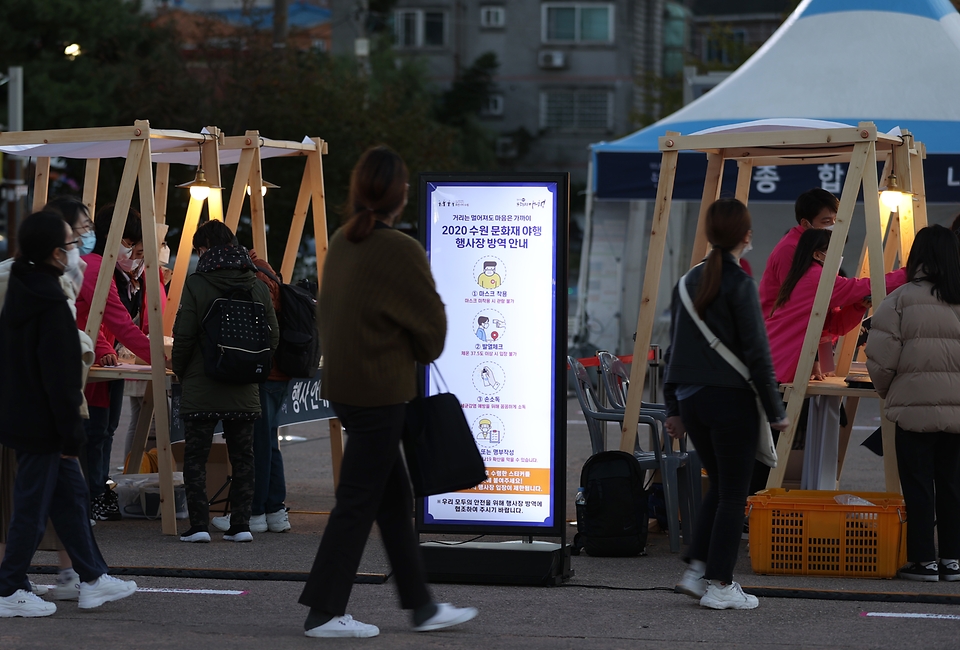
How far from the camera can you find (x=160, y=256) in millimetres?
8359

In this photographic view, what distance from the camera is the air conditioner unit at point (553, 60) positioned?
4938cm

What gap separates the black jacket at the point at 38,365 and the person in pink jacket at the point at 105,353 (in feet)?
7.73

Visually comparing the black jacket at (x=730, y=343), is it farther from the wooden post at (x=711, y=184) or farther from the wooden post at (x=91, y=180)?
the wooden post at (x=91, y=180)

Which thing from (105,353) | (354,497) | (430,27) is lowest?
(354,497)

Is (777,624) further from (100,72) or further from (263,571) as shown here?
(100,72)

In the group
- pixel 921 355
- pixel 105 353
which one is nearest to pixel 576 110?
pixel 105 353

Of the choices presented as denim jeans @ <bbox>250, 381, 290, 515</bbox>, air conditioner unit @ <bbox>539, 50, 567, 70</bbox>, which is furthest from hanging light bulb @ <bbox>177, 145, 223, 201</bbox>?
air conditioner unit @ <bbox>539, 50, 567, 70</bbox>

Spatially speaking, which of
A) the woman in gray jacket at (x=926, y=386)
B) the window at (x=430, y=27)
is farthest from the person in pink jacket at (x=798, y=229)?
the window at (x=430, y=27)

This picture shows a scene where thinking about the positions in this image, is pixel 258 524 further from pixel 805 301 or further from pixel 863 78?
pixel 863 78

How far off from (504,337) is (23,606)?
242cm

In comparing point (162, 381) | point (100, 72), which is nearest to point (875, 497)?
point (162, 381)

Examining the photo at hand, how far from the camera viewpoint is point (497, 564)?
20.2 feet

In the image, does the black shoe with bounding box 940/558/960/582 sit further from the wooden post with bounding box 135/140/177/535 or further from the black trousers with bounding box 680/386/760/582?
the wooden post with bounding box 135/140/177/535

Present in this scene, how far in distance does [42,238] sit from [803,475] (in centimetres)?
460
